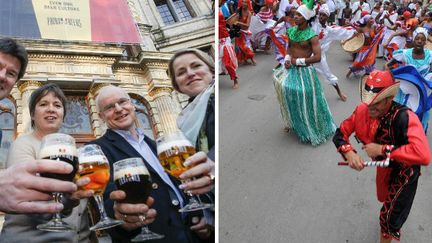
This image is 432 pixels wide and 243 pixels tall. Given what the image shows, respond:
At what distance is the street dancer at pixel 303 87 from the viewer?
12.4 ft

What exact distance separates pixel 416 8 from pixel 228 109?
8.04 metres

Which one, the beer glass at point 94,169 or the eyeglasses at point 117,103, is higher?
the eyeglasses at point 117,103

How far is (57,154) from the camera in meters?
1.63

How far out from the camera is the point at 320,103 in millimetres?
4039

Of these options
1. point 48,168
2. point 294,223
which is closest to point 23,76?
point 48,168

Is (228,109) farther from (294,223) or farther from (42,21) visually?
(42,21)

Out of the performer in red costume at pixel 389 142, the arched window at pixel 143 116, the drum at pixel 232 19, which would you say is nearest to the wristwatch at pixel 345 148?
the performer in red costume at pixel 389 142

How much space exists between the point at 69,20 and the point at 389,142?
1708mm

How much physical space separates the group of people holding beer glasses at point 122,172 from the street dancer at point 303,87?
6.12 feet

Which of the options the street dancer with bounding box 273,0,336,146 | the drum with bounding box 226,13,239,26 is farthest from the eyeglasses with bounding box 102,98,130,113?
the drum with bounding box 226,13,239,26

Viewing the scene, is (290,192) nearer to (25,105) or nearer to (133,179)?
(133,179)

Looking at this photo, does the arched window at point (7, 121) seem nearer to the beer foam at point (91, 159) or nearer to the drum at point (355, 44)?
the beer foam at point (91, 159)

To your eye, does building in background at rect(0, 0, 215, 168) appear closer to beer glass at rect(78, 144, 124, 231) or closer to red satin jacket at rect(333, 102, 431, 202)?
beer glass at rect(78, 144, 124, 231)

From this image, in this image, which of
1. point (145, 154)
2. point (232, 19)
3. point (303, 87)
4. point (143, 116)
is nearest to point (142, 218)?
point (145, 154)
